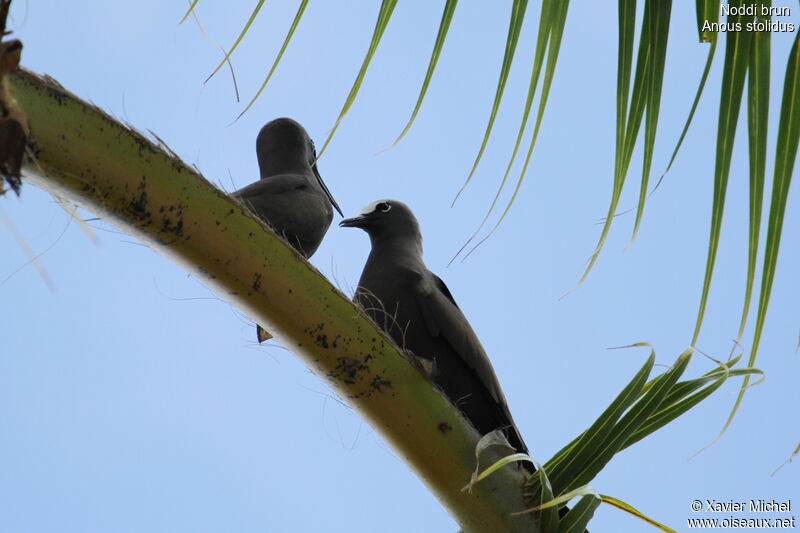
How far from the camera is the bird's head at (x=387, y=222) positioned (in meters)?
3.85

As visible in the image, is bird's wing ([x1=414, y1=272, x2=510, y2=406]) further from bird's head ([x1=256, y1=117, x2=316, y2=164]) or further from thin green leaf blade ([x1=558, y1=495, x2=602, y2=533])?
thin green leaf blade ([x1=558, y1=495, x2=602, y2=533])

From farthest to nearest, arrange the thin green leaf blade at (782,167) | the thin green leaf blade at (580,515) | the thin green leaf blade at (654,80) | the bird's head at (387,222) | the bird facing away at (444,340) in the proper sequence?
1. the bird's head at (387,222)
2. the bird facing away at (444,340)
3. the thin green leaf blade at (580,515)
4. the thin green leaf blade at (654,80)
5. the thin green leaf blade at (782,167)

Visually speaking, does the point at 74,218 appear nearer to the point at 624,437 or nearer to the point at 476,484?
the point at 476,484

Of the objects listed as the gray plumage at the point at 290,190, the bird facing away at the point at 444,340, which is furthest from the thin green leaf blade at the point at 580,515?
the gray plumage at the point at 290,190

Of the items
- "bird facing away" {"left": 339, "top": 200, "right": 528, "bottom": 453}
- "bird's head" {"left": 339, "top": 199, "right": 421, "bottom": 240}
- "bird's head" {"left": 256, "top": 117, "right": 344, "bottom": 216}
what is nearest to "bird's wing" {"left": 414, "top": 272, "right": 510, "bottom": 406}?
"bird facing away" {"left": 339, "top": 200, "right": 528, "bottom": 453}

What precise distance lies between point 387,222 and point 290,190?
1.43ft

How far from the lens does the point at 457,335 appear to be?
3.43m

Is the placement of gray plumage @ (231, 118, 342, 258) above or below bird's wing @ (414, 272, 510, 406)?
above

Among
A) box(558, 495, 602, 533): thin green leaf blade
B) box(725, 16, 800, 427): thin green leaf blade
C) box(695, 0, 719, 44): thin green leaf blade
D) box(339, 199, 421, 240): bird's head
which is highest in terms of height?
box(339, 199, 421, 240): bird's head

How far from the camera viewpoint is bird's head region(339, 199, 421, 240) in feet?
Result: 12.6

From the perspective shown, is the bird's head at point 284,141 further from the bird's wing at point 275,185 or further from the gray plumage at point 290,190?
the bird's wing at point 275,185

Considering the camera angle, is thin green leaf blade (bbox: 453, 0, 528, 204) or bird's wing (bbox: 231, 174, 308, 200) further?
bird's wing (bbox: 231, 174, 308, 200)

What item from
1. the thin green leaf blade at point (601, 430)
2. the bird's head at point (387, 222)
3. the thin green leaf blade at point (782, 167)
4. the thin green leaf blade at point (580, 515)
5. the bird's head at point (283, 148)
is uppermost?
the bird's head at point (283, 148)

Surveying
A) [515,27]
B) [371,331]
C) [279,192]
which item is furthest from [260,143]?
[515,27]
